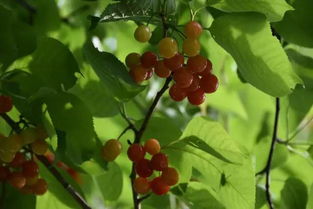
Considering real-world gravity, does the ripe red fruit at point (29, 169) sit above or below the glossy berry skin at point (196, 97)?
below

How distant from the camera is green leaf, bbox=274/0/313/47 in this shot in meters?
1.20

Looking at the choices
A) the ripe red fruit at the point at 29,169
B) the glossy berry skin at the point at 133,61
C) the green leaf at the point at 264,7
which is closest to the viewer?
the green leaf at the point at 264,7

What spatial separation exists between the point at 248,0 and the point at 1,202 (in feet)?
2.25

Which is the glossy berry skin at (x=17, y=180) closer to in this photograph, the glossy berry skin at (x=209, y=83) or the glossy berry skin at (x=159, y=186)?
the glossy berry skin at (x=159, y=186)

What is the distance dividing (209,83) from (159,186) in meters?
0.24

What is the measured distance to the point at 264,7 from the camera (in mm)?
1037

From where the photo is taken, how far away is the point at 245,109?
1914 mm

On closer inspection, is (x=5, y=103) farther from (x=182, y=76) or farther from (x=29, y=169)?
(x=182, y=76)

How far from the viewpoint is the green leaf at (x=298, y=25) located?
120 centimetres

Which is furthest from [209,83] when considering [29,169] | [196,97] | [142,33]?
[29,169]

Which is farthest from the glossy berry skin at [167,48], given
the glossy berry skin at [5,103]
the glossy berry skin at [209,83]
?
the glossy berry skin at [5,103]

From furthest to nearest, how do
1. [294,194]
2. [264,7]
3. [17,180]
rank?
1. [294,194]
2. [17,180]
3. [264,7]

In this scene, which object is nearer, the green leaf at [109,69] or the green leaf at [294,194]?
the green leaf at [109,69]

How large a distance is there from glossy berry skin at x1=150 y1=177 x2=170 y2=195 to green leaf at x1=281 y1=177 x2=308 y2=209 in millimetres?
290
